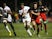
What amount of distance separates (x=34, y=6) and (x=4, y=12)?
164 cm

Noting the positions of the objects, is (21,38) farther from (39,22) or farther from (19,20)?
(19,20)

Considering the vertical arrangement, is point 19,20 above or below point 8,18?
below

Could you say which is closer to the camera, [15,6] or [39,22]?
[39,22]

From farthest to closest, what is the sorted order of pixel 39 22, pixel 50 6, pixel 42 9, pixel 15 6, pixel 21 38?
pixel 50 6 < pixel 15 6 < pixel 42 9 < pixel 39 22 < pixel 21 38

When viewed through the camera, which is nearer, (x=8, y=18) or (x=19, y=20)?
(x=8, y=18)

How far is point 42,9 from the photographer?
1791 cm

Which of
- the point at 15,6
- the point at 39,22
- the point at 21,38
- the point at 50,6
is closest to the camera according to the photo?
the point at 21,38

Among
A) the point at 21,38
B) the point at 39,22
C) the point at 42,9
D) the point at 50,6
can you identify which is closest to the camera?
the point at 21,38

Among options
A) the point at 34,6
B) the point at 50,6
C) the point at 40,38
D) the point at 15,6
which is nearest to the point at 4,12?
the point at 34,6

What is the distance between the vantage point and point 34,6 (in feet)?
53.5

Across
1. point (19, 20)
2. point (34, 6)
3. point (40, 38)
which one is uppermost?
point (34, 6)

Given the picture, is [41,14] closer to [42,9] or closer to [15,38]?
[42,9]

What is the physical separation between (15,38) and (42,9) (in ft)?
12.5

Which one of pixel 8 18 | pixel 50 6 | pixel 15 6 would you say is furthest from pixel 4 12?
pixel 50 6
